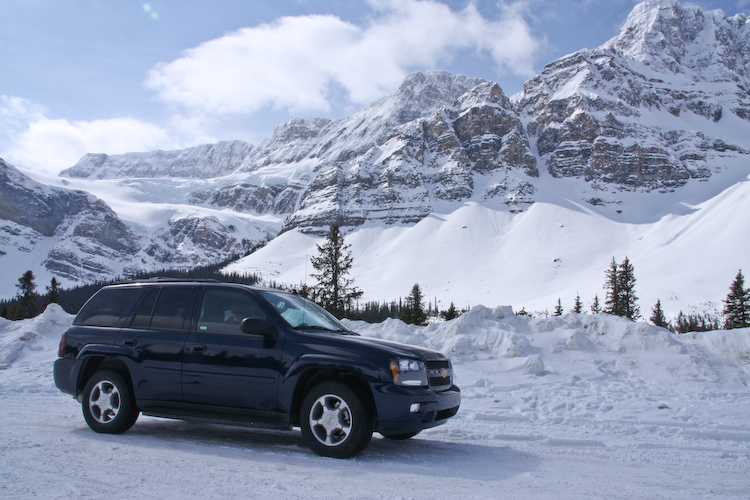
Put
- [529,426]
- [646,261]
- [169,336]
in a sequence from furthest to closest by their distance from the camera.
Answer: [646,261], [529,426], [169,336]

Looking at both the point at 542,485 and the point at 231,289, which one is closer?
the point at 542,485

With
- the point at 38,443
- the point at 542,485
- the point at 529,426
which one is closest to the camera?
the point at 542,485

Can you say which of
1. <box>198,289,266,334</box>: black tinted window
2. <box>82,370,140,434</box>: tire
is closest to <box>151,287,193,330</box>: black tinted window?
<box>198,289,266,334</box>: black tinted window

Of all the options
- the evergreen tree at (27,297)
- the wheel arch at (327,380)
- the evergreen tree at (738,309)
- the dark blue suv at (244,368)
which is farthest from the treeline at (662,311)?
the evergreen tree at (27,297)

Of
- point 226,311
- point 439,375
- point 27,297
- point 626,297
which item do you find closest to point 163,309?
point 226,311

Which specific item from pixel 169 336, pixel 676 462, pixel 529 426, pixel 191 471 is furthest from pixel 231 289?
pixel 676 462

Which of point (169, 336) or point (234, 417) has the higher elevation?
point (169, 336)

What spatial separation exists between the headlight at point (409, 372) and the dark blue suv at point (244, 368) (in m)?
0.01

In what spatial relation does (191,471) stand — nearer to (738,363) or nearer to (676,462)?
(676,462)

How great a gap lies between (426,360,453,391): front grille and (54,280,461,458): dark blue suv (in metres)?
0.01

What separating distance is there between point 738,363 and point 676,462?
7.22 metres

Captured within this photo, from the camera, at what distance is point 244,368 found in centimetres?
513

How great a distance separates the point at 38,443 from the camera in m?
5.10

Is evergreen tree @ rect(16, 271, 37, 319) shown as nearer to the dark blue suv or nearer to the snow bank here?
the snow bank
